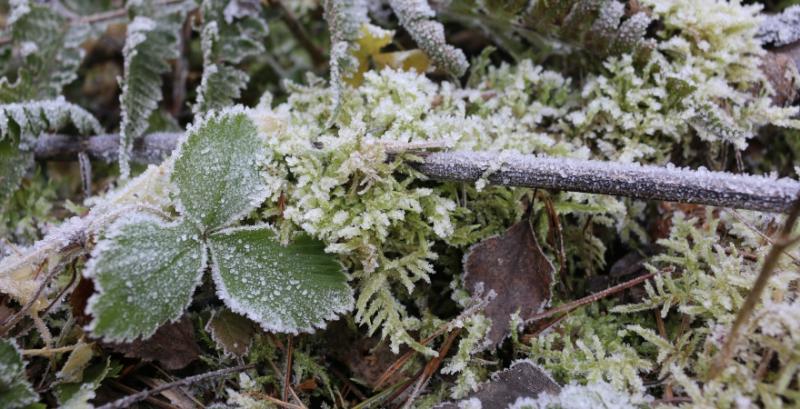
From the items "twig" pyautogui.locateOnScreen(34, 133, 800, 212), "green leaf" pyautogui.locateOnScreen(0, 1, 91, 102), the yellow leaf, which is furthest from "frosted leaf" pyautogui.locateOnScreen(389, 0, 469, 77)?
"green leaf" pyautogui.locateOnScreen(0, 1, 91, 102)

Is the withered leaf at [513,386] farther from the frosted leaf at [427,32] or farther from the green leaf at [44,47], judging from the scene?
the green leaf at [44,47]

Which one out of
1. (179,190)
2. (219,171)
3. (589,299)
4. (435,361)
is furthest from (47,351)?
(589,299)

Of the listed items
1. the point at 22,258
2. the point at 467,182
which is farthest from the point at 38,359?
the point at 467,182

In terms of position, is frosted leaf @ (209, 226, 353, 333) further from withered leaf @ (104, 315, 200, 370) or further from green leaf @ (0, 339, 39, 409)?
green leaf @ (0, 339, 39, 409)

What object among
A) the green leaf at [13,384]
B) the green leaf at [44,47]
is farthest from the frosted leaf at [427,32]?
the green leaf at [13,384]

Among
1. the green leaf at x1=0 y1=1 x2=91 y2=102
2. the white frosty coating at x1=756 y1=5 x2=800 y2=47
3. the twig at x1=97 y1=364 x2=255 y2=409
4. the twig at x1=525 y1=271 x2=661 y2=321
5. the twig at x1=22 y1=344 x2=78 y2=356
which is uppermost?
the white frosty coating at x1=756 y1=5 x2=800 y2=47
